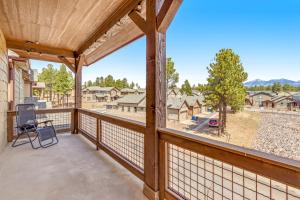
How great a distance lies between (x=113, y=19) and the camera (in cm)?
273

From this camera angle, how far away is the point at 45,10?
8.54ft

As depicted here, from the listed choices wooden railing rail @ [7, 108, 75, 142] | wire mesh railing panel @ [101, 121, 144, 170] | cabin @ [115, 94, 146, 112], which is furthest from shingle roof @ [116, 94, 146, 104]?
wooden railing rail @ [7, 108, 75, 142]

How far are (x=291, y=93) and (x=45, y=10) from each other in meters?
3.33

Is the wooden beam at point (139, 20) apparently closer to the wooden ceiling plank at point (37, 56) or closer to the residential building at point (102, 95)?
the residential building at point (102, 95)

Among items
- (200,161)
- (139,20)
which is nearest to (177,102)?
(200,161)

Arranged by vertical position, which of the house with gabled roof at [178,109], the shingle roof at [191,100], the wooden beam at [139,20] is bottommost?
the house with gabled roof at [178,109]

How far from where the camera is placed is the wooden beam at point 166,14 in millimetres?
1646

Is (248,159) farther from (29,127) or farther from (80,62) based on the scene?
(80,62)

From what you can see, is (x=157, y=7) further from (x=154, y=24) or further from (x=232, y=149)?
(x=232, y=149)

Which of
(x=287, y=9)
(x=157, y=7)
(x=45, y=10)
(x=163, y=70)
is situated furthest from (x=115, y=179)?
(x=287, y=9)

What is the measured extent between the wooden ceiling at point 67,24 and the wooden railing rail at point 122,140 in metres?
1.58

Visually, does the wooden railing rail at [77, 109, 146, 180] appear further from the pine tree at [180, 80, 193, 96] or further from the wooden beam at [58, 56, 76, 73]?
the wooden beam at [58, 56, 76, 73]

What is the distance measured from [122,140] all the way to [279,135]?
7.45 ft

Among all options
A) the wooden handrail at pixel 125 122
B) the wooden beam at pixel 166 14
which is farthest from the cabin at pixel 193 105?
the wooden beam at pixel 166 14
